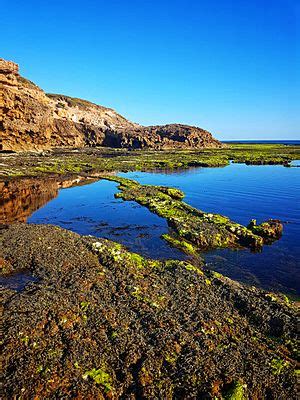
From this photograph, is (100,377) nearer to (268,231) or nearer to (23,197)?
(268,231)

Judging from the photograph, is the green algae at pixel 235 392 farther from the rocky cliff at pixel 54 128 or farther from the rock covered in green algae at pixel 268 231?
the rocky cliff at pixel 54 128

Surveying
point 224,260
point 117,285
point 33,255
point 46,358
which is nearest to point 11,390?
point 46,358

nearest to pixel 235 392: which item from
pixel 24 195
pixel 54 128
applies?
pixel 24 195

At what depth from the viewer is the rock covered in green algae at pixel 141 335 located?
8.48m

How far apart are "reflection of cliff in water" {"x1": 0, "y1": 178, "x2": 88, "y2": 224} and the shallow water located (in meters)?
1.43

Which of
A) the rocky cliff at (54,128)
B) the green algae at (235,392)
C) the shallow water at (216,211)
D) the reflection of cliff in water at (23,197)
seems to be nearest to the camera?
the green algae at (235,392)

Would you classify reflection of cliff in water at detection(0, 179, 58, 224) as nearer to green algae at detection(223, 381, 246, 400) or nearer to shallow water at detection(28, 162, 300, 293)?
shallow water at detection(28, 162, 300, 293)

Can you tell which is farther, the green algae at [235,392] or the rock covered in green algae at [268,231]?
the rock covered in green algae at [268,231]

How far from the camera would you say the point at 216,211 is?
106 ft

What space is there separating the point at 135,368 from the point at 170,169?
63.8m

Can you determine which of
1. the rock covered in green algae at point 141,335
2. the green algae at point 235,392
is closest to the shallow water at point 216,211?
the rock covered in green algae at point 141,335

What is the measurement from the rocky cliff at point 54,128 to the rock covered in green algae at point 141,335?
2881 inches

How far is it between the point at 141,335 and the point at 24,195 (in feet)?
100.0

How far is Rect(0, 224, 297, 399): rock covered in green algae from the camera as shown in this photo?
848 centimetres
